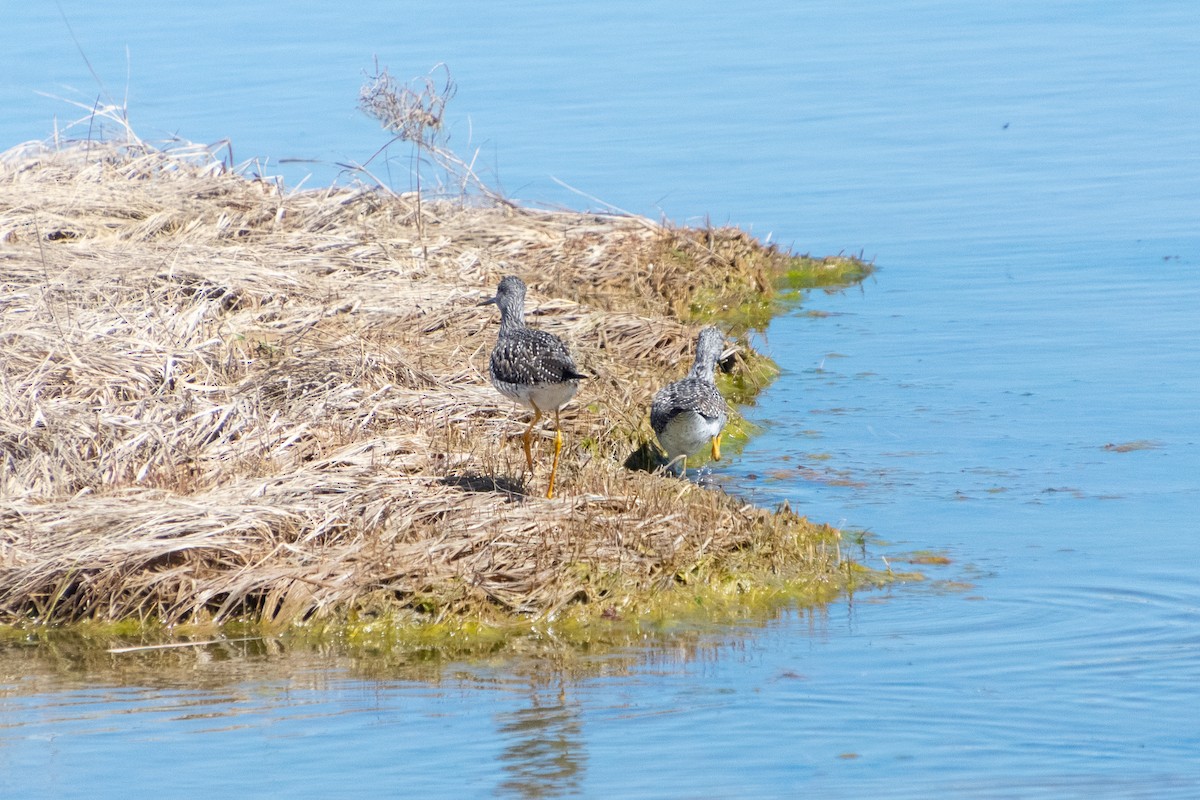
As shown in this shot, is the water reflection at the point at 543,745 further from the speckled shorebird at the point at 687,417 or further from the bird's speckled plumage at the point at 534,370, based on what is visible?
the speckled shorebird at the point at 687,417

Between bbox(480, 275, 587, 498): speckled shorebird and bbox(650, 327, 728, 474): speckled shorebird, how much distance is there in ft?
2.87

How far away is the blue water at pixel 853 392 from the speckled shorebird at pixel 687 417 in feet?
1.50

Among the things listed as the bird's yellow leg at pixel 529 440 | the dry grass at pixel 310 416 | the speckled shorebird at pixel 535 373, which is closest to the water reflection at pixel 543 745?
the dry grass at pixel 310 416

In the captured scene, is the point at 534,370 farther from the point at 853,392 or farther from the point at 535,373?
the point at 853,392

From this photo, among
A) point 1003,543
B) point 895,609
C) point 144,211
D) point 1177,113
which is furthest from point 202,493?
point 1177,113

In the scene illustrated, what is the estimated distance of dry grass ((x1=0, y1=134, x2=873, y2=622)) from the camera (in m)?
8.25

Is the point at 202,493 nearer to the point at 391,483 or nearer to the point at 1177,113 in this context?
the point at 391,483

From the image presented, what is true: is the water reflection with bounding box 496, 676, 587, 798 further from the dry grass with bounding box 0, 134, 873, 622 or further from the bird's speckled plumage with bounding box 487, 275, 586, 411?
the bird's speckled plumage with bounding box 487, 275, 586, 411

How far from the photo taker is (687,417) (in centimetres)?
1005

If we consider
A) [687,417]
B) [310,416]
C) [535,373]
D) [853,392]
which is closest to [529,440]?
[535,373]

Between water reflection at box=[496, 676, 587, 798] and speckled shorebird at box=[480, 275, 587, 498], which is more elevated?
speckled shorebird at box=[480, 275, 587, 498]

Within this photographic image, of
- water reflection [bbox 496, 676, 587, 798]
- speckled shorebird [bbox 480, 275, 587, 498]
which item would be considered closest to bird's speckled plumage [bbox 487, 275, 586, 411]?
speckled shorebird [bbox 480, 275, 587, 498]

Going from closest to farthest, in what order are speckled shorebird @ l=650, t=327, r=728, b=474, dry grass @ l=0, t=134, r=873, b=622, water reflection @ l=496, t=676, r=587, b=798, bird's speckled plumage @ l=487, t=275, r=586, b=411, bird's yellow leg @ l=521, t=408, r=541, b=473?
1. water reflection @ l=496, t=676, r=587, b=798
2. dry grass @ l=0, t=134, r=873, b=622
3. bird's speckled plumage @ l=487, t=275, r=586, b=411
4. bird's yellow leg @ l=521, t=408, r=541, b=473
5. speckled shorebird @ l=650, t=327, r=728, b=474

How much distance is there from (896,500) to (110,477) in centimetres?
474
